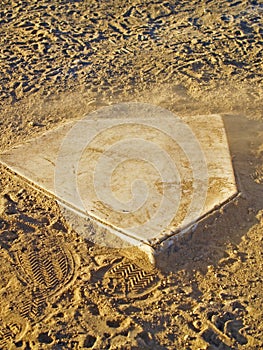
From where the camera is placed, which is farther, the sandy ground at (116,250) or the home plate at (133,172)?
the home plate at (133,172)

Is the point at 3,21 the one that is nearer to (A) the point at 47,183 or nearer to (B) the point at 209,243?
(A) the point at 47,183

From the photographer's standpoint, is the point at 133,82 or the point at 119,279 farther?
the point at 133,82

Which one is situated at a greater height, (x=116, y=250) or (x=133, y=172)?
(x=133, y=172)

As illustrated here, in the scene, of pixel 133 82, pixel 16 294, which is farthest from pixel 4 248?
pixel 133 82

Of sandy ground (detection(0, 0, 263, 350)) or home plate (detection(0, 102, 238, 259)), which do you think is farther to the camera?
home plate (detection(0, 102, 238, 259))
